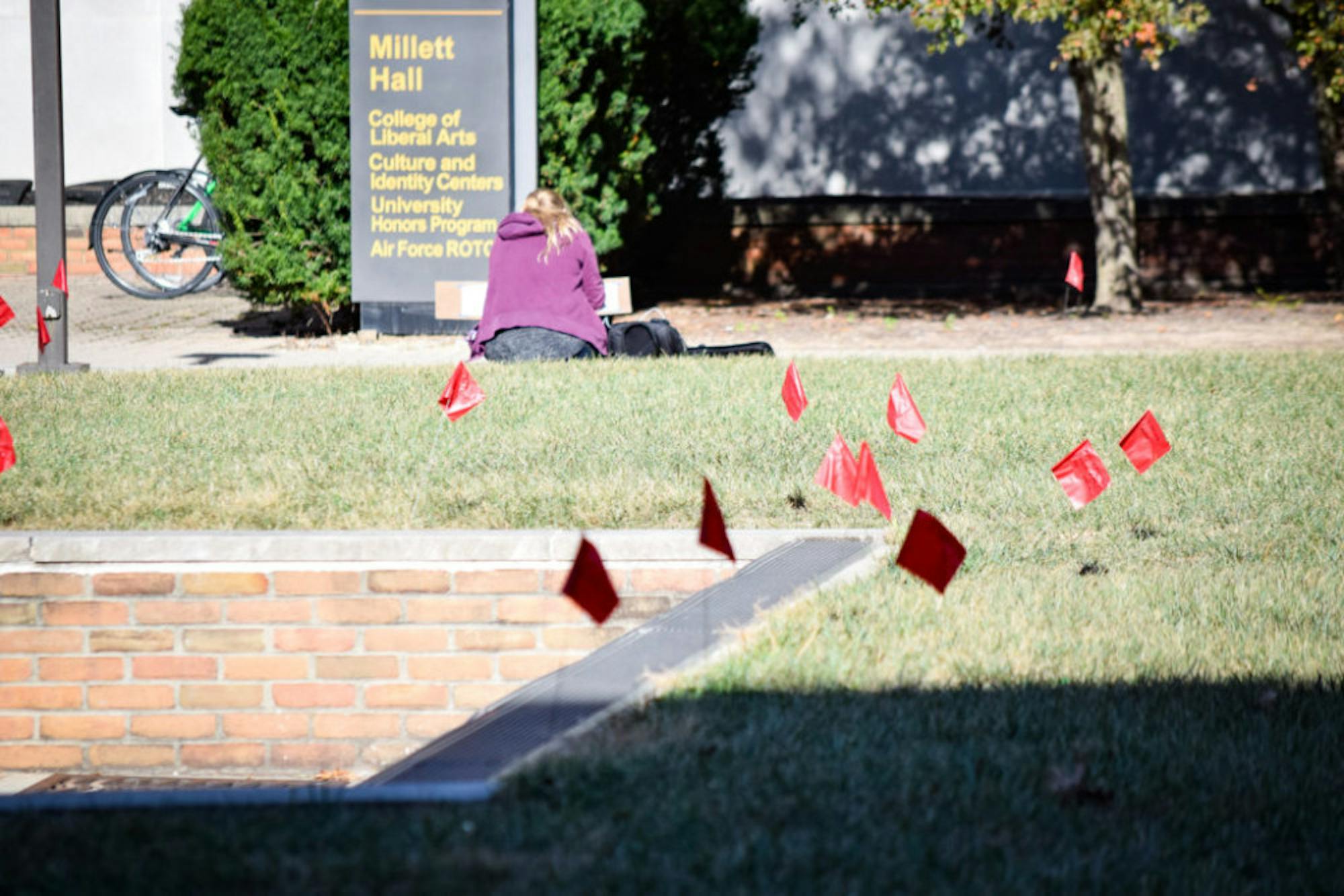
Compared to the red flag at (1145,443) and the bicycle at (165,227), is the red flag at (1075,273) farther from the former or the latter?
the bicycle at (165,227)

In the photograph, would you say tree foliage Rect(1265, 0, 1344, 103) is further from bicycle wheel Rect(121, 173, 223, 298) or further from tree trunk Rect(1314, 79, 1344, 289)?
bicycle wheel Rect(121, 173, 223, 298)

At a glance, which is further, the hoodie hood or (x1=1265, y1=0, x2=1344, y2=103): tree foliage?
(x1=1265, y1=0, x2=1344, y2=103): tree foliage

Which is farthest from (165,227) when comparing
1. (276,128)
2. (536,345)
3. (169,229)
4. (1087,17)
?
(1087,17)

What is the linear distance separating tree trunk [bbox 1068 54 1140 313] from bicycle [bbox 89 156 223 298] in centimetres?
775

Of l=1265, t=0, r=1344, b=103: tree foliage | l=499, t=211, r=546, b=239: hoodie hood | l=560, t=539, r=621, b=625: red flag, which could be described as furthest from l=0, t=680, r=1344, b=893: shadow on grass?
l=1265, t=0, r=1344, b=103: tree foliage

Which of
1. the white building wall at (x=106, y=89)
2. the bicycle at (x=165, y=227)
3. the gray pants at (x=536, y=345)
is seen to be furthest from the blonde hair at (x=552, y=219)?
the white building wall at (x=106, y=89)

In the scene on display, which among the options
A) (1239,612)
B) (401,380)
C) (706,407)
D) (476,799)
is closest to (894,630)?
(1239,612)

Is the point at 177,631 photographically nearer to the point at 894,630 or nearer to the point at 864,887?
the point at 894,630

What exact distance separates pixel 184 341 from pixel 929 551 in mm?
9240

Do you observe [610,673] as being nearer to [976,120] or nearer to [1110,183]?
[1110,183]

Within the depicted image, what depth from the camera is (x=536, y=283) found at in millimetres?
9055

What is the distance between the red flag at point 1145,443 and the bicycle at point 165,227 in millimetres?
9091

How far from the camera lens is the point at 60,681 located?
473 cm

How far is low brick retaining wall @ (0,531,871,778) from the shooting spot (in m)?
4.67
